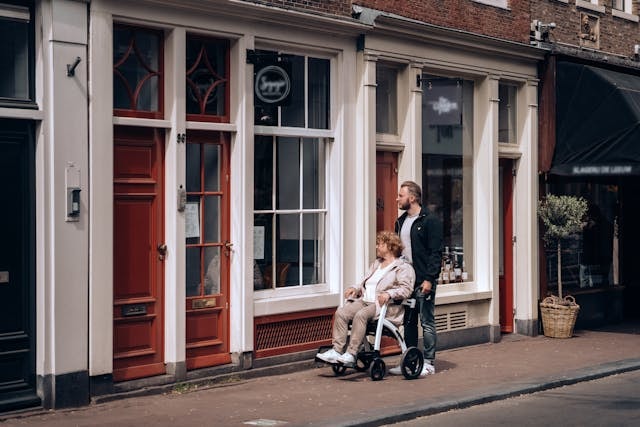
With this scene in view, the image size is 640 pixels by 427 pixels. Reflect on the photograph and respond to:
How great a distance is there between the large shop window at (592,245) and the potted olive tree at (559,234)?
789mm

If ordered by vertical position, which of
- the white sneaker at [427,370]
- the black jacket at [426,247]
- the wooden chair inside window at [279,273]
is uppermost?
the black jacket at [426,247]

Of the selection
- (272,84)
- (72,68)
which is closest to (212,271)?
(272,84)

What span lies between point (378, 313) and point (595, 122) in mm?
5703

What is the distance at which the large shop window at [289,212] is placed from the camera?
1229 cm

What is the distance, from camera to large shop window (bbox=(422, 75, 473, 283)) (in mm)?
14891

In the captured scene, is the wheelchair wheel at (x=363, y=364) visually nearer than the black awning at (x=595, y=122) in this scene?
Yes

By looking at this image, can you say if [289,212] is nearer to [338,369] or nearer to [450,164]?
[338,369]

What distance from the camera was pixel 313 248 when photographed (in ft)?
42.6

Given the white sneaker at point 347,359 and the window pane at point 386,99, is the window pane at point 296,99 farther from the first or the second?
the white sneaker at point 347,359

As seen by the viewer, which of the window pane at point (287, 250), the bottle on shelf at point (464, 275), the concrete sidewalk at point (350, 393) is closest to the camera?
the concrete sidewalk at point (350, 393)

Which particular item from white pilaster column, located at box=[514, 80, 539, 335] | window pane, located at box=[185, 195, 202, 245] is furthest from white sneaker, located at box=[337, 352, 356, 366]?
white pilaster column, located at box=[514, 80, 539, 335]

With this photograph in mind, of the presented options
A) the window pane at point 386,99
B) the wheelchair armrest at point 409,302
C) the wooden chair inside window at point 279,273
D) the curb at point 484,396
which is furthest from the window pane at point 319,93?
the curb at point 484,396

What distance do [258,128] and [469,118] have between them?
4466mm

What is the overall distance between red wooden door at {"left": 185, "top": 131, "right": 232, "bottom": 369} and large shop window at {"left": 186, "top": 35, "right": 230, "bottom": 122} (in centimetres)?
23
